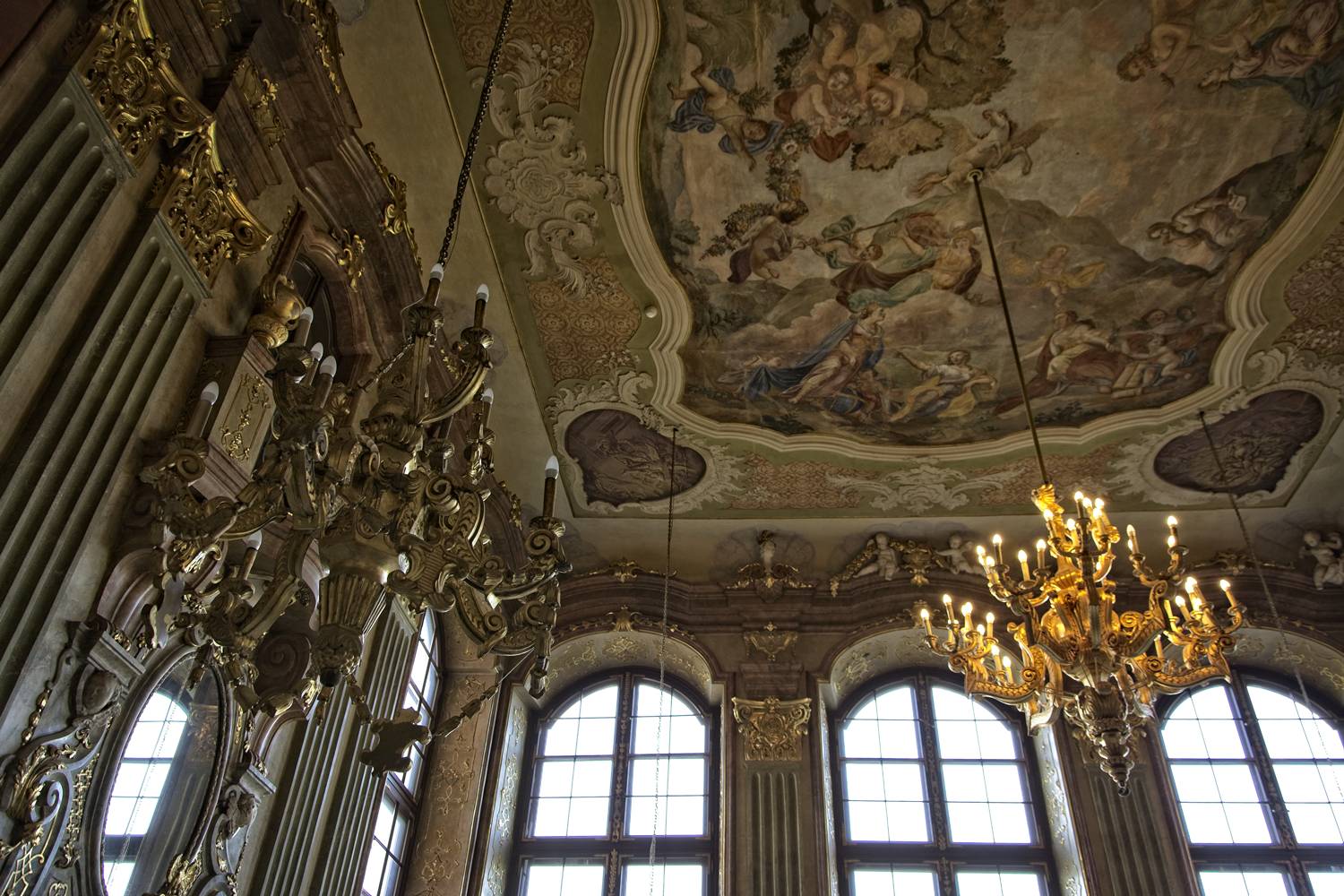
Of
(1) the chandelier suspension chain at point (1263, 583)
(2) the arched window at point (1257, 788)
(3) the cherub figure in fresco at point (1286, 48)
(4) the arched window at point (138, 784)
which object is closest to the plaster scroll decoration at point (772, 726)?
(2) the arched window at point (1257, 788)

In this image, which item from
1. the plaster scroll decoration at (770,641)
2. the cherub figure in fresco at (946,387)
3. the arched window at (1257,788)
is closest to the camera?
the arched window at (1257,788)

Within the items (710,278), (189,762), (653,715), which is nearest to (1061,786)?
(653,715)

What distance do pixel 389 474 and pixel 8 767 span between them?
163 cm

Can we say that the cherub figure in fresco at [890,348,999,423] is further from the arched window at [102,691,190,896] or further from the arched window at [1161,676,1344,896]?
the arched window at [102,691,190,896]

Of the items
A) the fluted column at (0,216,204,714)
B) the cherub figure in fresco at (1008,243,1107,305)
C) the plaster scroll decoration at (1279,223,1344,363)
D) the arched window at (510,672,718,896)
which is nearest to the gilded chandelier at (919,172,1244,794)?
the cherub figure in fresco at (1008,243,1107,305)

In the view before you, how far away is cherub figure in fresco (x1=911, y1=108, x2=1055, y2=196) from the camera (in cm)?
690

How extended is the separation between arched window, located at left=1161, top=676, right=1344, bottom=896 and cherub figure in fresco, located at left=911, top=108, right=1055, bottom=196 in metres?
5.77

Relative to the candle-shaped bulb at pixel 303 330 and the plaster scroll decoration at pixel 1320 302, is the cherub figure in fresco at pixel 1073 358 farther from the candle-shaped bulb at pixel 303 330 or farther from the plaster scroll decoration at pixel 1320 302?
the candle-shaped bulb at pixel 303 330

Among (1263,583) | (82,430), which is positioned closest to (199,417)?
(82,430)

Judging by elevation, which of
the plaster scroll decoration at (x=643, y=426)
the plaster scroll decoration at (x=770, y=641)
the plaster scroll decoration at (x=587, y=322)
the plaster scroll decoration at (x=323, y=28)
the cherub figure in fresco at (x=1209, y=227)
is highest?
the cherub figure in fresco at (x=1209, y=227)

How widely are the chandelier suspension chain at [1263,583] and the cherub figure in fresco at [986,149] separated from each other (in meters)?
3.45

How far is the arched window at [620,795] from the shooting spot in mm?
8812

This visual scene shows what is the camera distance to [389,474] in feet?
10.4

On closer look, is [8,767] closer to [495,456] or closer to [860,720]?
[495,456]
